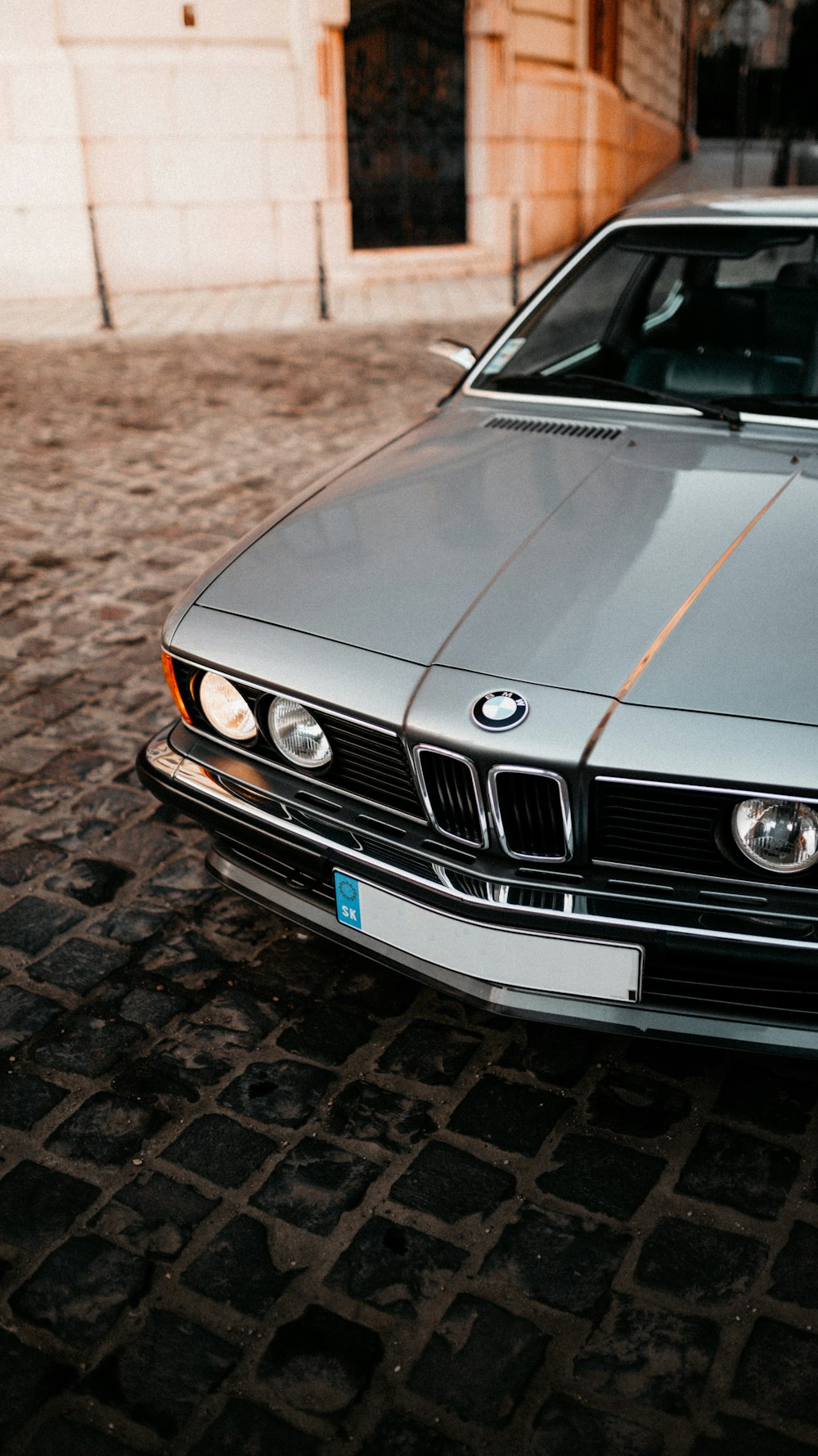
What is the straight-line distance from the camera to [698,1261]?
84.2 inches

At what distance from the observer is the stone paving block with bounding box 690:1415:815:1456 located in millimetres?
1807

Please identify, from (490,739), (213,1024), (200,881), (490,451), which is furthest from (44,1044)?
(490,451)

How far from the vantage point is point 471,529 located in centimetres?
273

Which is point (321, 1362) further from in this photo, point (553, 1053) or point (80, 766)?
point (80, 766)

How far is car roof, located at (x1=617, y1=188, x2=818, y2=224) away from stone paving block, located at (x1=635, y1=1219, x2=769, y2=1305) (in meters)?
2.81

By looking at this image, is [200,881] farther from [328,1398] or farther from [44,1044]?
[328,1398]

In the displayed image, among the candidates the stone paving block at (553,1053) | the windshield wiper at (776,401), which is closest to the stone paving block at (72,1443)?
the stone paving block at (553,1053)

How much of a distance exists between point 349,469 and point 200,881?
1243mm

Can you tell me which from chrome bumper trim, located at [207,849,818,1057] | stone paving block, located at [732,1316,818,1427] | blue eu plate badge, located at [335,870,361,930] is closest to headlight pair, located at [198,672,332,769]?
Answer: blue eu plate badge, located at [335,870,361,930]

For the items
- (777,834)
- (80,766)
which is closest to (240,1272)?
(777,834)

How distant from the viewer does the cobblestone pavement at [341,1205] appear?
6.25 ft

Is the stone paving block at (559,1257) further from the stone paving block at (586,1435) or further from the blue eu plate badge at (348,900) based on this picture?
the blue eu plate badge at (348,900)

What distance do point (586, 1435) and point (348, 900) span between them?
1.04 meters

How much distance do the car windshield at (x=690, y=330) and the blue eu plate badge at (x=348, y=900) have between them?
171 cm
